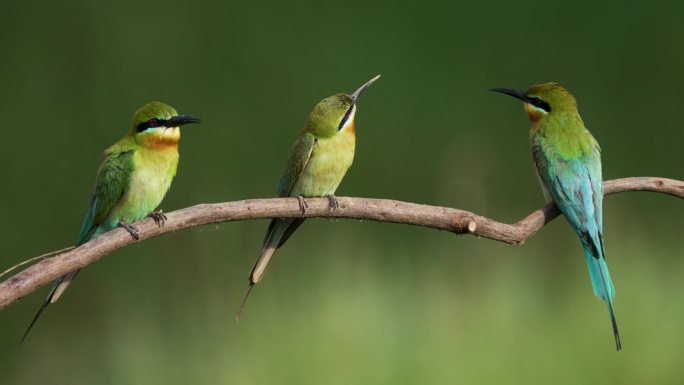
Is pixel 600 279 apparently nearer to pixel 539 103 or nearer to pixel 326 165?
pixel 539 103

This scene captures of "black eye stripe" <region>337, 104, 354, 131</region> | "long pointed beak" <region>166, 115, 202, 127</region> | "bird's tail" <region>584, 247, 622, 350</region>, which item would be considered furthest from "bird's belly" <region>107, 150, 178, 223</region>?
"bird's tail" <region>584, 247, 622, 350</region>

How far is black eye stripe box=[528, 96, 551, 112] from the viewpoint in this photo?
2547mm

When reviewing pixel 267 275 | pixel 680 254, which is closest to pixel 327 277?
pixel 267 275

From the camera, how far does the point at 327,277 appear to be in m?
3.09

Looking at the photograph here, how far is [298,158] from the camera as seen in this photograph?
96.3 inches

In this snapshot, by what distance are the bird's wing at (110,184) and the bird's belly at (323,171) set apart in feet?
1.45

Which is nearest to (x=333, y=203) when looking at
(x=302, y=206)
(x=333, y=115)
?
(x=302, y=206)

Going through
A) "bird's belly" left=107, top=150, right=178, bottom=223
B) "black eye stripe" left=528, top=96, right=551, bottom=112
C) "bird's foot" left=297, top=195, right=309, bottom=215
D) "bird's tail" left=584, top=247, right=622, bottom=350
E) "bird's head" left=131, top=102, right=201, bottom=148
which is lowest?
"bird's belly" left=107, top=150, right=178, bottom=223

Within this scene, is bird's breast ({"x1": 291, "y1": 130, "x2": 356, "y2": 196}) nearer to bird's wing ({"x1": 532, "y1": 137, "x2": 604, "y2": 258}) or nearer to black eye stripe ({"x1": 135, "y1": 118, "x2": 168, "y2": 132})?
black eye stripe ({"x1": 135, "y1": 118, "x2": 168, "y2": 132})

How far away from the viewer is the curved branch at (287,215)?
183 centimetres

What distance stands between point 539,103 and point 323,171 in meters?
0.61

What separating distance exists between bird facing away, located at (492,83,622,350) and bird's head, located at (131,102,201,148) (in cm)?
80

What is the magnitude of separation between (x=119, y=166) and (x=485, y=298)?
4.22 ft

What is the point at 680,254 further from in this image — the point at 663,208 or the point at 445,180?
the point at 445,180
